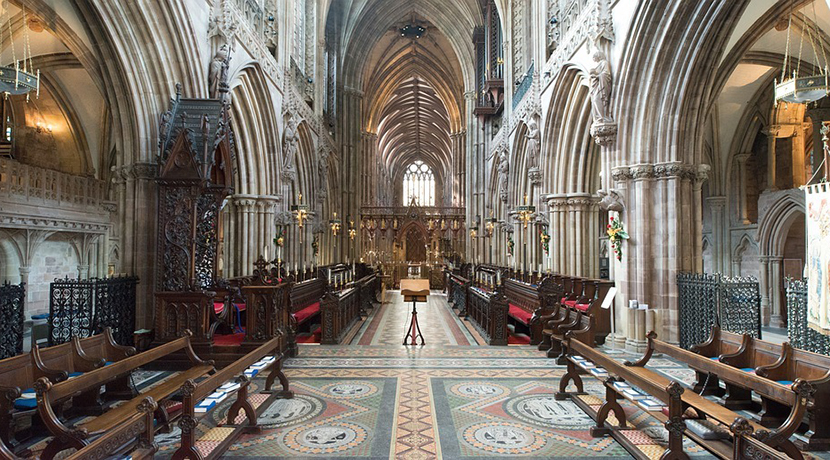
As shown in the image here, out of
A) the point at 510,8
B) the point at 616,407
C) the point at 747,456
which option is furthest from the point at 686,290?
the point at 510,8

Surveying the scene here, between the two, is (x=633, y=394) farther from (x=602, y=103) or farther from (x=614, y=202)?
(x=602, y=103)

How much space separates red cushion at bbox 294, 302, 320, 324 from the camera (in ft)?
34.8

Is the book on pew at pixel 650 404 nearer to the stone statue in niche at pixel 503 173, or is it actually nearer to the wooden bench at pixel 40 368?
the wooden bench at pixel 40 368

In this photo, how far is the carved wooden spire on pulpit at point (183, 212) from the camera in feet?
23.8

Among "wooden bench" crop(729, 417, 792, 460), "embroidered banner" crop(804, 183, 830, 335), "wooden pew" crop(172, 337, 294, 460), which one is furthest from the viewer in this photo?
"embroidered banner" crop(804, 183, 830, 335)

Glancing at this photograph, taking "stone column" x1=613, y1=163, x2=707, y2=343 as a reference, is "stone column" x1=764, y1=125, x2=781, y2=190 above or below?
above

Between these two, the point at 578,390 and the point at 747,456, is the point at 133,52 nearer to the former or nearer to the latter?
the point at 578,390

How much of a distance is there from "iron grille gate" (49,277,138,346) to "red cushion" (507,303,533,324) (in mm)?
7156

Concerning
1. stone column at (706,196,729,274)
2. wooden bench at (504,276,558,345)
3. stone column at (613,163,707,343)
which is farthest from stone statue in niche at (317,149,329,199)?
stone column at (706,196,729,274)

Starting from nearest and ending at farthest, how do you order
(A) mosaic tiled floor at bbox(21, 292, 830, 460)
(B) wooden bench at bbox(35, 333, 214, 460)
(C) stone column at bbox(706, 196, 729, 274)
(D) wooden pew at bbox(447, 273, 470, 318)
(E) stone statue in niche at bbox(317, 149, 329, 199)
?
1. (B) wooden bench at bbox(35, 333, 214, 460)
2. (A) mosaic tiled floor at bbox(21, 292, 830, 460)
3. (D) wooden pew at bbox(447, 273, 470, 318)
4. (C) stone column at bbox(706, 196, 729, 274)
5. (E) stone statue in niche at bbox(317, 149, 329, 199)

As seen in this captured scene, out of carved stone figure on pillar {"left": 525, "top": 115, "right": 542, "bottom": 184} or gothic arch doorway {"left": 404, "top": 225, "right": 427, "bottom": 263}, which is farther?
gothic arch doorway {"left": 404, "top": 225, "right": 427, "bottom": 263}

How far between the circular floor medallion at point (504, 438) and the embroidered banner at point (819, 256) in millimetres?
3124

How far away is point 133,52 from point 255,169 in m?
5.98

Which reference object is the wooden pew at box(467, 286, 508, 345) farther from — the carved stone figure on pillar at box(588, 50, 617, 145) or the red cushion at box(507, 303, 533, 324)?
the carved stone figure on pillar at box(588, 50, 617, 145)
